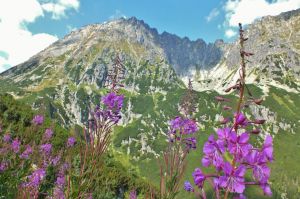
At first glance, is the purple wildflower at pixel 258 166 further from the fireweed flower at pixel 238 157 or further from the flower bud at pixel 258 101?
the flower bud at pixel 258 101

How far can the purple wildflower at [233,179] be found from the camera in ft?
11.3

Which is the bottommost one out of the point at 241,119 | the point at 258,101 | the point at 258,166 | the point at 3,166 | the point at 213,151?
the point at 3,166

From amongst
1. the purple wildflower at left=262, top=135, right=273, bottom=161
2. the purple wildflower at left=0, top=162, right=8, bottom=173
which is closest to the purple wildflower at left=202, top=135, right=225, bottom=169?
the purple wildflower at left=262, top=135, right=273, bottom=161

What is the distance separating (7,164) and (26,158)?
3.84 ft

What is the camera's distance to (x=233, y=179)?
3.51 m

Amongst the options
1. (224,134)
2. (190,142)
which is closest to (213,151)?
(224,134)

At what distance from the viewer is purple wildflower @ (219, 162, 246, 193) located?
3.45 meters

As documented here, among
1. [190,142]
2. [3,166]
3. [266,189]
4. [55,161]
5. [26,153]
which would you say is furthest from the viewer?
[55,161]

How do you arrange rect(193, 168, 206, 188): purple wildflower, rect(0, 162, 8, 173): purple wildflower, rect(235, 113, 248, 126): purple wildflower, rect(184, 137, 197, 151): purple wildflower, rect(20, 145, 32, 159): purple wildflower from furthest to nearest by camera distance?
1. rect(20, 145, 32, 159): purple wildflower
2. rect(0, 162, 8, 173): purple wildflower
3. rect(184, 137, 197, 151): purple wildflower
4. rect(193, 168, 206, 188): purple wildflower
5. rect(235, 113, 248, 126): purple wildflower

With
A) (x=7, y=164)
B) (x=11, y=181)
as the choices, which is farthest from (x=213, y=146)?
(x=7, y=164)

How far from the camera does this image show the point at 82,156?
517cm

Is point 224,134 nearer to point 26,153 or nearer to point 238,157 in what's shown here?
point 238,157

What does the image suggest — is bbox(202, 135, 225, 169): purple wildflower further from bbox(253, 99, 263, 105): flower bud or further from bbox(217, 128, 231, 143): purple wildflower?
bbox(253, 99, 263, 105): flower bud

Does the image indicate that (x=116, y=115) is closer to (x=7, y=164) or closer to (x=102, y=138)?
(x=102, y=138)
